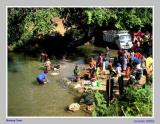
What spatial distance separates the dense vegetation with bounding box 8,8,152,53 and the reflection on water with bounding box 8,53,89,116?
159 centimetres

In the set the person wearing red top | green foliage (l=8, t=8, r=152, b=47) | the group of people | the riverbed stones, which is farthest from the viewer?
the person wearing red top

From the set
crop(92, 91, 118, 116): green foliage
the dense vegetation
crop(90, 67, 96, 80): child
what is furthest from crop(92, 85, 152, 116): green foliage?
the dense vegetation

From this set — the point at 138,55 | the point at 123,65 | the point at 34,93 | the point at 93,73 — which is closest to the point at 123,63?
the point at 123,65

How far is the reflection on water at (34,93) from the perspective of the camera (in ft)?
61.6

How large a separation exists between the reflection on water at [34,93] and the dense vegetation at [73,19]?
1593mm

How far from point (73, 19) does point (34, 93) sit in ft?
11.8

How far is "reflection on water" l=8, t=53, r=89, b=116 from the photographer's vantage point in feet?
61.6

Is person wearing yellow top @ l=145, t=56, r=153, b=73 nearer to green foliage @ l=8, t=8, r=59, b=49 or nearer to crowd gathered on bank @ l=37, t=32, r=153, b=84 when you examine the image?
crowd gathered on bank @ l=37, t=32, r=153, b=84

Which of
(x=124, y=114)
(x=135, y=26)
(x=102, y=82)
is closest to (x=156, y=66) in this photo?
(x=124, y=114)

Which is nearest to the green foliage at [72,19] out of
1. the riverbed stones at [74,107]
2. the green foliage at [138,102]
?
the green foliage at [138,102]

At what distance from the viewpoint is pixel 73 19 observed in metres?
21.5

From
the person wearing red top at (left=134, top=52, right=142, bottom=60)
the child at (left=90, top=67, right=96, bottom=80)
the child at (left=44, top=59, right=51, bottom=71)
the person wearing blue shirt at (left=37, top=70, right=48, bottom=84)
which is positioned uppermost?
the person wearing red top at (left=134, top=52, right=142, bottom=60)

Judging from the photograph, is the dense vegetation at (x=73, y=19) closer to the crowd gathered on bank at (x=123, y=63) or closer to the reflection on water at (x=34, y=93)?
the crowd gathered on bank at (x=123, y=63)

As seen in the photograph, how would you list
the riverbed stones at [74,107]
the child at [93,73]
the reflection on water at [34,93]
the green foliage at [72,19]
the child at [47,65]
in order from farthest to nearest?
1. the child at [47,65]
2. the child at [93,73]
3. the green foliage at [72,19]
4. the riverbed stones at [74,107]
5. the reflection on water at [34,93]
